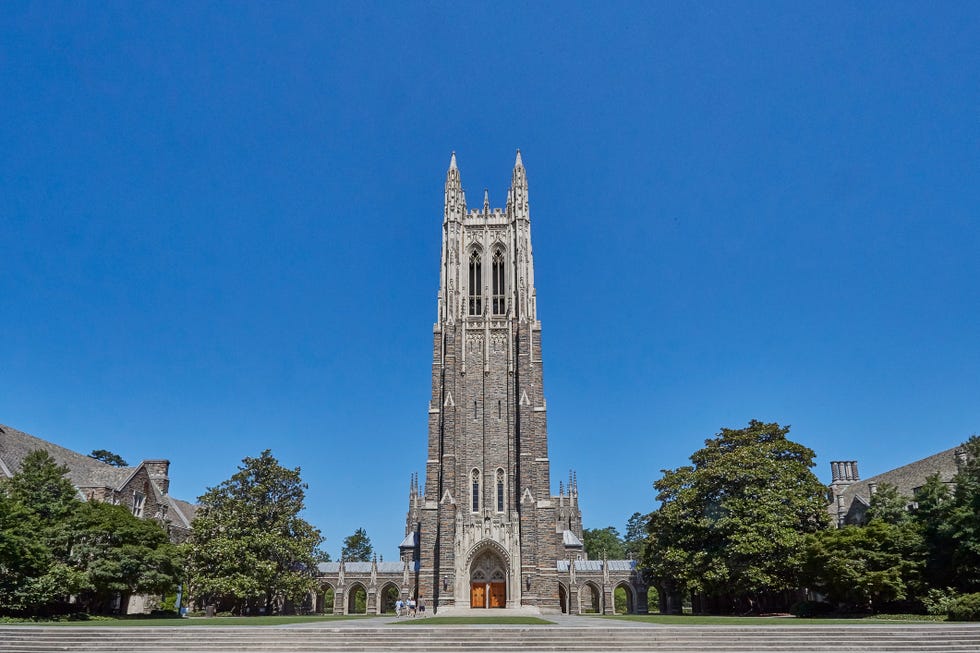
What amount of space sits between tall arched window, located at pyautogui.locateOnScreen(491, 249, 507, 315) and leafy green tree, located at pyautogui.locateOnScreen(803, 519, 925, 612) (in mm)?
27479

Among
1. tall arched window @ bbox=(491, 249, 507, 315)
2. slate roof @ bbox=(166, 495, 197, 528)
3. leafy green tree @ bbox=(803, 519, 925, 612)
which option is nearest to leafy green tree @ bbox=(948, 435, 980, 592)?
leafy green tree @ bbox=(803, 519, 925, 612)

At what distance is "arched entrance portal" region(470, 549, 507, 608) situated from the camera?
147 feet

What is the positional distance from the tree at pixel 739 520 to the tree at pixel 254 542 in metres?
21.2

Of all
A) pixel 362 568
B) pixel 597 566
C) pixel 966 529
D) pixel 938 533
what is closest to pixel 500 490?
pixel 597 566

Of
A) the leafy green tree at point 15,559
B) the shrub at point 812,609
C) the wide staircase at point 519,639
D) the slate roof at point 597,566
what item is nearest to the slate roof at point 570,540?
the slate roof at point 597,566

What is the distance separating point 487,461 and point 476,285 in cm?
1395

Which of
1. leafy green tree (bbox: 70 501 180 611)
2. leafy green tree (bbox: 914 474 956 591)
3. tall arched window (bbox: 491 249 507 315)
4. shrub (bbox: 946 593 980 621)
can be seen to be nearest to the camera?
shrub (bbox: 946 593 980 621)

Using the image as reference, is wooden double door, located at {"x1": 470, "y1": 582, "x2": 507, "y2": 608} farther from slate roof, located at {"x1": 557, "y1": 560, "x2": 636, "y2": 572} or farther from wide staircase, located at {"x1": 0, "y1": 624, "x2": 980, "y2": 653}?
wide staircase, located at {"x1": 0, "y1": 624, "x2": 980, "y2": 653}

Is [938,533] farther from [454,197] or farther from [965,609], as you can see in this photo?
[454,197]

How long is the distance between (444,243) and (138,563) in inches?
1227

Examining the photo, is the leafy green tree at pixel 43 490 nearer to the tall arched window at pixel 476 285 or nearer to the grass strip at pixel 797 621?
the grass strip at pixel 797 621

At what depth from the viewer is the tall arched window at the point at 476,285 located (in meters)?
53.5

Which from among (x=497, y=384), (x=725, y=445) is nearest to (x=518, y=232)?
(x=497, y=384)

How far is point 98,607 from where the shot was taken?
33938 mm
